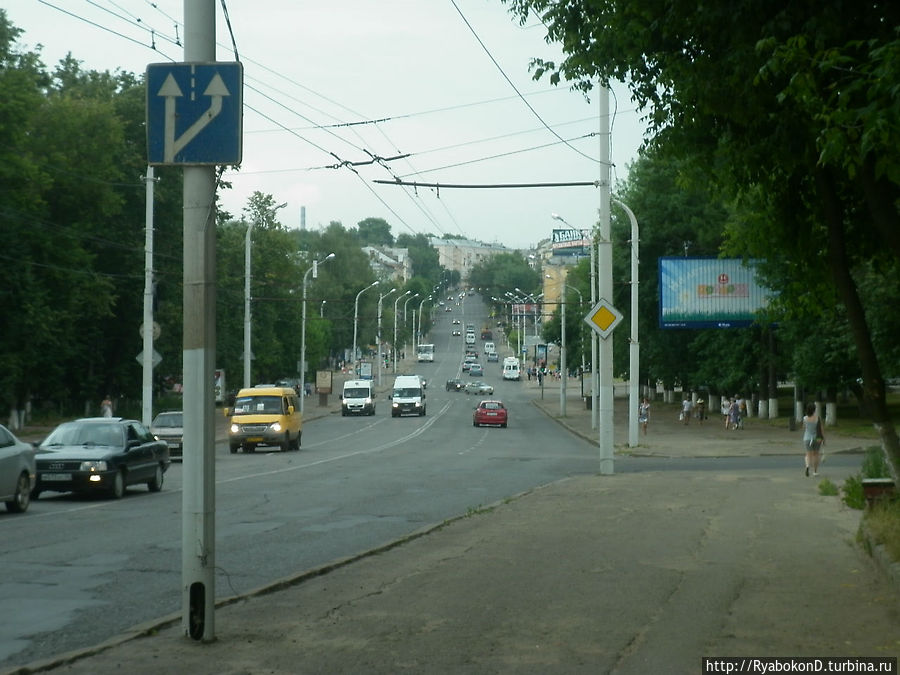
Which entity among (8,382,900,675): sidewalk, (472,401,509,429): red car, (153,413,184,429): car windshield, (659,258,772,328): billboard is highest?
(659,258,772,328): billboard

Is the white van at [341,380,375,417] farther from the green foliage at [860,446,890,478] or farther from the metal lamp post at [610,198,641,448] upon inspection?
the green foliage at [860,446,890,478]

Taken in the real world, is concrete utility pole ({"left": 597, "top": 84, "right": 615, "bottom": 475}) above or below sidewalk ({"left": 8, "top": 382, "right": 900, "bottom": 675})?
above

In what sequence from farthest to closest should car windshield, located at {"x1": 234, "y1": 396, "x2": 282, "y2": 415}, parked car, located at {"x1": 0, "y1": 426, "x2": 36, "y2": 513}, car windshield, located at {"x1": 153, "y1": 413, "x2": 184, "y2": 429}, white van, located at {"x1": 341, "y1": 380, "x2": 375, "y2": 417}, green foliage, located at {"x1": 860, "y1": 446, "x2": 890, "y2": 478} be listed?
white van, located at {"x1": 341, "y1": 380, "x2": 375, "y2": 417} < car windshield, located at {"x1": 234, "y1": 396, "x2": 282, "y2": 415} < car windshield, located at {"x1": 153, "y1": 413, "x2": 184, "y2": 429} < parked car, located at {"x1": 0, "y1": 426, "x2": 36, "y2": 513} < green foliage, located at {"x1": 860, "y1": 446, "x2": 890, "y2": 478}

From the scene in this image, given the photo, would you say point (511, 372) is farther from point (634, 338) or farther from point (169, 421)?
point (169, 421)

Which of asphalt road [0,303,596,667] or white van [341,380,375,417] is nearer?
asphalt road [0,303,596,667]

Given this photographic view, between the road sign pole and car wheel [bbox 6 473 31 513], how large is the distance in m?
11.7

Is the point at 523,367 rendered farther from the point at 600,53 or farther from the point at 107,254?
the point at 600,53

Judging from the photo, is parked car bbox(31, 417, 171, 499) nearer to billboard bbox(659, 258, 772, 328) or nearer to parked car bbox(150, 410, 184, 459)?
parked car bbox(150, 410, 184, 459)

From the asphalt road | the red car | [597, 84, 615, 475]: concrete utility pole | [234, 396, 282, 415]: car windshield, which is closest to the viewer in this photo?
the asphalt road

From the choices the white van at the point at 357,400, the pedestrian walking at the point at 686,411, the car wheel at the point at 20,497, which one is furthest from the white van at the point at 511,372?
the car wheel at the point at 20,497

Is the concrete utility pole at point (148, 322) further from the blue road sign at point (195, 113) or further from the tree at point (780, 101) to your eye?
the blue road sign at point (195, 113)

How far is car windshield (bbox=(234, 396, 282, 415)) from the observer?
42.2 metres

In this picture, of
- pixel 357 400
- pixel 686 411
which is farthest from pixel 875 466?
pixel 357 400

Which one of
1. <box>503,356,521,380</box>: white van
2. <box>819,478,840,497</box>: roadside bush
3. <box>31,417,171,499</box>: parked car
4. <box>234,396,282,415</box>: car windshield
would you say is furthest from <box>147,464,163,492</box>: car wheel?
<box>503,356,521,380</box>: white van
